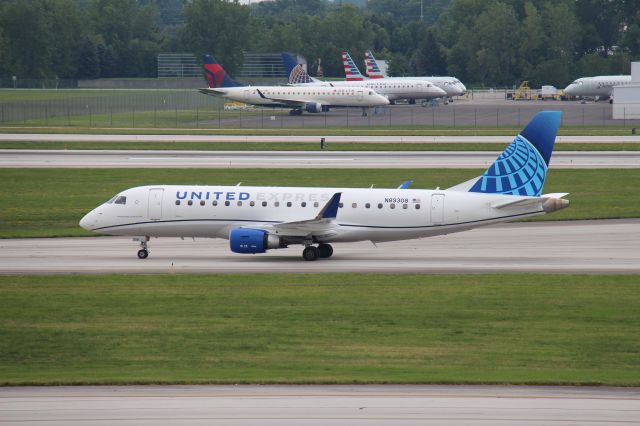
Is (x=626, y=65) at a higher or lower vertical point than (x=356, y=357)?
higher

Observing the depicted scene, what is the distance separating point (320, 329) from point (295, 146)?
5989 centimetres

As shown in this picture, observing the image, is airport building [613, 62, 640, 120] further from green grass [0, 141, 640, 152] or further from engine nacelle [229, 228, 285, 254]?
engine nacelle [229, 228, 285, 254]

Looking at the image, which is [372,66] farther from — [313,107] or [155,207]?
[155,207]

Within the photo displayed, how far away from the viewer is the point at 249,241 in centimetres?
4222

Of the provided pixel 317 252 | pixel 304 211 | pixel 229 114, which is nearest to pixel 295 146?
pixel 317 252

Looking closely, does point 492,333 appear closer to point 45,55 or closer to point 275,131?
point 275,131

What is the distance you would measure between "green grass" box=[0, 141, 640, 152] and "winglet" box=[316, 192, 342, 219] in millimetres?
45077

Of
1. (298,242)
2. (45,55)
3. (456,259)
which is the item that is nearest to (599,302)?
(456,259)

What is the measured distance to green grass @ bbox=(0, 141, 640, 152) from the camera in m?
87.7

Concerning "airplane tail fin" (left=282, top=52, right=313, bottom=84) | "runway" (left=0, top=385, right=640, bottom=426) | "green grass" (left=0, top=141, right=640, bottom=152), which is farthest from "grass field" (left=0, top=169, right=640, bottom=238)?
"airplane tail fin" (left=282, top=52, right=313, bottom=84)

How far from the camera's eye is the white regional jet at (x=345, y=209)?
42.8m

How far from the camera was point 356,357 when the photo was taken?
1089 inches

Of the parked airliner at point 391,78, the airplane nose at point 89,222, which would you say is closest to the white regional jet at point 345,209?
the airplane nose at point 89,222

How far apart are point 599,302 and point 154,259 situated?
1831cm
